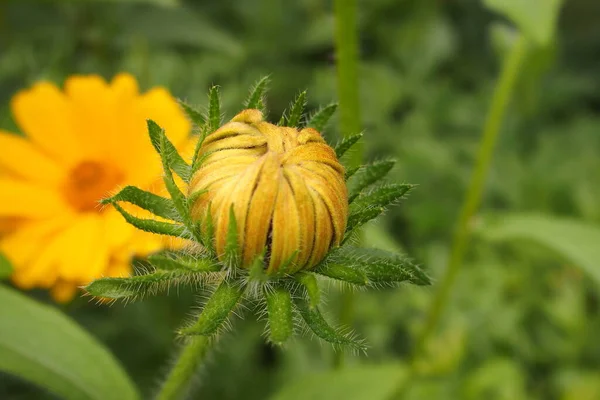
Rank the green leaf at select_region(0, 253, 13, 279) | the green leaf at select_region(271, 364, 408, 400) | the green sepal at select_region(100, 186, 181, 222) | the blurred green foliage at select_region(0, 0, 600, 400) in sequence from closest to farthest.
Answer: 1. the green sepal at select_region(100, 186, 181, 222)
2. the green leaf at select_region(0, 253, 13, 279)
3. the green leaf at select_region(271, 364, 408, 400)
4. the blurred green foliage at select_region(0, 0, 600, 400)

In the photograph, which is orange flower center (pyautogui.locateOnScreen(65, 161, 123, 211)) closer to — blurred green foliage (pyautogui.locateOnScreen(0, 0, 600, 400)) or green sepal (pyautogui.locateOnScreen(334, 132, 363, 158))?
blurred green foliage (pyautogui.locateOnScreen(0, 0, 600, 400))

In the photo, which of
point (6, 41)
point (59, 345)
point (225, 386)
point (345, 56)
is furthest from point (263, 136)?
point (6, 41)

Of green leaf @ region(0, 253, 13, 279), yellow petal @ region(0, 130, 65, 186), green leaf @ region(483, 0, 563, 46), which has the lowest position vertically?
green leaf @ region(0, 253, 13, 279)

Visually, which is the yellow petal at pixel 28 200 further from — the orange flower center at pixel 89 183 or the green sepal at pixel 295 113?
the green sepal at pixel 295 113

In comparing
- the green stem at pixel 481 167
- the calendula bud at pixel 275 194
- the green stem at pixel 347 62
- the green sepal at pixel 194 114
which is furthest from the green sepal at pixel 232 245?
the green stem at pixel 481 167

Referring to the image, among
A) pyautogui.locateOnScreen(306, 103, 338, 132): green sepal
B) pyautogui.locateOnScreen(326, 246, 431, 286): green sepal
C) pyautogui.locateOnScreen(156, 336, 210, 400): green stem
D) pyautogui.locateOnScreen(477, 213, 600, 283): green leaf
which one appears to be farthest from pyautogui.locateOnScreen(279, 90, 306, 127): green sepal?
pyautogui.locateOnScreen(477, 213, 600, 283): green leaf

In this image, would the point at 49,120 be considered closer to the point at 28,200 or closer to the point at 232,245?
the point at 28,200

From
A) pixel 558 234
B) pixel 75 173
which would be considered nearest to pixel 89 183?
pixel 75 173
